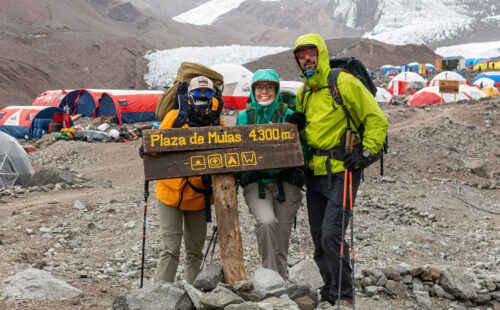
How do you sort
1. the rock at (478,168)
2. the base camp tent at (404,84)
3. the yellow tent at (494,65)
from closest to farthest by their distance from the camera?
the rock at (478,168)
the base camp tent at (404,84)
the yellow tent at (494,65)

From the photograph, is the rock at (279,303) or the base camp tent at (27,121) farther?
the base camp tent at (27,121)

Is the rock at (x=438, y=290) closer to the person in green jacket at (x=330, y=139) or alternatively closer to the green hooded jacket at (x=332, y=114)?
the person in green jacket at (x=330, y=139)

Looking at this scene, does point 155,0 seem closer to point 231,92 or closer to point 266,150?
point 231,92

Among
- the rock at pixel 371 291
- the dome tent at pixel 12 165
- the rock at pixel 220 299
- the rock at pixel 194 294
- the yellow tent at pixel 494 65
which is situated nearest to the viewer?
the rock at pixel 220 299

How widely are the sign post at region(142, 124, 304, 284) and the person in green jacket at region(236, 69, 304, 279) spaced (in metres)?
0.17

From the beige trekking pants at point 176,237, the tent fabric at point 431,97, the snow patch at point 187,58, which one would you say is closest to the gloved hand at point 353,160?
the beige trekking pants at point 176,237

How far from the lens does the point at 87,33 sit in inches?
2512

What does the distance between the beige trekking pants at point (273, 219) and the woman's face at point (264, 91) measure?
2.49ft

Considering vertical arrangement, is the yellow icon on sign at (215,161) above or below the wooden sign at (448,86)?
below

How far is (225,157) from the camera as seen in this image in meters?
3.75

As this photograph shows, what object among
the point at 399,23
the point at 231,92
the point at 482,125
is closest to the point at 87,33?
the point at 231,92

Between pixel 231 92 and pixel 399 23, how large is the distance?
12954 cm

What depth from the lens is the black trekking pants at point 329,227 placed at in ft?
12.5

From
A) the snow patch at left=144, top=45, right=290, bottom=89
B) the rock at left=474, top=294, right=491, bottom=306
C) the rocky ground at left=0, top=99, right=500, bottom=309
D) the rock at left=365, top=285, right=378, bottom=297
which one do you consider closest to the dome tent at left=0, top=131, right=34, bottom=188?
the rocky ground at left=0, top=99, right=500, bottom=309
